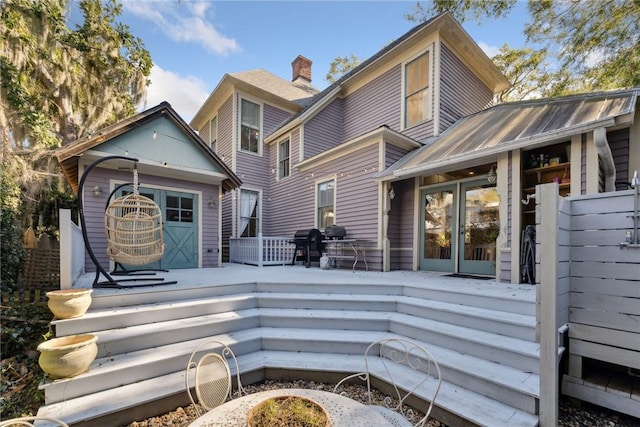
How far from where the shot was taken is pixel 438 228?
6.00 metres

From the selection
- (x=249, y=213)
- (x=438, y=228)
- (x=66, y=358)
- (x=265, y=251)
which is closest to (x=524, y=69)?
(x=438, y=228)

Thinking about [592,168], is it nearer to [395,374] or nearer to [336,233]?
[395,374]

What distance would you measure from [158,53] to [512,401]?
11.2 metres

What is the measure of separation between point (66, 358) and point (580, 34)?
12.5 m

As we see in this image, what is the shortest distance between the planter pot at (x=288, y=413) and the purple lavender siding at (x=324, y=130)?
804cm

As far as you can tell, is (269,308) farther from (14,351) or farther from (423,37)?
(423,37)

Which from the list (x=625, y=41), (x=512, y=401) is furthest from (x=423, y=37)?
(x=512, y=401)

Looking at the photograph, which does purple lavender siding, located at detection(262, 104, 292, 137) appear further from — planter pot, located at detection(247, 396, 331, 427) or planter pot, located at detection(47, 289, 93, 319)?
planter pot, located at detection(247, 396, 331, 427)

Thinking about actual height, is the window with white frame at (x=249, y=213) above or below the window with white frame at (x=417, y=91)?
below

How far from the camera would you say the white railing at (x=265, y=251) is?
7.49m

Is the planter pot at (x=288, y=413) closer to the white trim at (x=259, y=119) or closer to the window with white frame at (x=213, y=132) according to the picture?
the white trim at (x=259, y=119)

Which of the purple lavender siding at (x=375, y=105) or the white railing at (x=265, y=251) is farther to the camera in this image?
the purple lavender siding at (x=375, y=105)

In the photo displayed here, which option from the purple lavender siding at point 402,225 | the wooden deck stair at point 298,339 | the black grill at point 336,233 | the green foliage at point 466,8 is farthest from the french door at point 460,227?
the green foliage at point 466,8

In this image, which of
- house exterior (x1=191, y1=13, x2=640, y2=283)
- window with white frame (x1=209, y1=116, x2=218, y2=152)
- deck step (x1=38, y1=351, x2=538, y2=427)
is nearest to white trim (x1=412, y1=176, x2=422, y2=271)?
Answer: house exterior (x1=191, y1=13, x2=640, y2=283)
